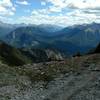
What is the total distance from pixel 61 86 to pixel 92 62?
15.9m

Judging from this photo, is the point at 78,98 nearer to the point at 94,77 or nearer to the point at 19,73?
the point at 94,77

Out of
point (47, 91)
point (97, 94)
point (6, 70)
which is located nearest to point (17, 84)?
point (47, 91)

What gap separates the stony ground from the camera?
1102 inches

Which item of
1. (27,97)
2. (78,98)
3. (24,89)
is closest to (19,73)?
(24,89)

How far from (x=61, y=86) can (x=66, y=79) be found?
11.6 feet

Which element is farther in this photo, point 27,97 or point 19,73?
point 19,73

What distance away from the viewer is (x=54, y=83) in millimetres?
33594

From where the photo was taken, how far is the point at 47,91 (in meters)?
29.9

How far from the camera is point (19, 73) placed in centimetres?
4006

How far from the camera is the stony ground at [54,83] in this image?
27984 millimetres

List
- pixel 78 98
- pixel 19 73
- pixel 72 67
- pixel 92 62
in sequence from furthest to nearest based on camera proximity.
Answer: pixel 92 62 → pixel 72 67 → pixel 19 73 → pixel 78 98

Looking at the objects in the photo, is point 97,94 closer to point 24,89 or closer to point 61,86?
point 61,86

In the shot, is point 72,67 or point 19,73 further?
point 72,67

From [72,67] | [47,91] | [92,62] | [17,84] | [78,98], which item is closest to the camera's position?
[78,98]
